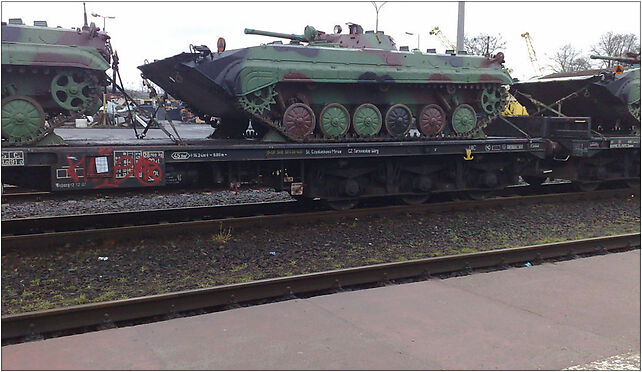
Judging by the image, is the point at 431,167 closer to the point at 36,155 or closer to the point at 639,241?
the point at 639,241

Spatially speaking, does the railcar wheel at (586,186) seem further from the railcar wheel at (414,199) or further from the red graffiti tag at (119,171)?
the red graffiti tag at (119,171)

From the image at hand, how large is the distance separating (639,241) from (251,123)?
269 inches

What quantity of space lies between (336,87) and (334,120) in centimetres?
60

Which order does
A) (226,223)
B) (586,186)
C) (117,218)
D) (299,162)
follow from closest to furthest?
(226,223), (117,218), (299,162), (586,186)

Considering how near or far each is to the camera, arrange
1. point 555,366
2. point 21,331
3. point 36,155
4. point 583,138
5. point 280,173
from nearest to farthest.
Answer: point 555,366
point 21,331
point 36,155
point 280,173
point 583,138

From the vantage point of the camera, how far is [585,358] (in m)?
4.91

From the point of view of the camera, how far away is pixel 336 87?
10.8m

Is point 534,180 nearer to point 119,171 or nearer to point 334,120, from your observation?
point 334,120

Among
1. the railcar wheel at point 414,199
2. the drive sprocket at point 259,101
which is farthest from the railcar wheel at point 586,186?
the drive sprocket at point 259,101

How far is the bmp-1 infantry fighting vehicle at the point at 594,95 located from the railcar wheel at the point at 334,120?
626 cm

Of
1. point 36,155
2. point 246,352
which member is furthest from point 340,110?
point 246,352

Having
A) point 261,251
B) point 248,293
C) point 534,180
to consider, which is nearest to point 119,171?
point 261,251

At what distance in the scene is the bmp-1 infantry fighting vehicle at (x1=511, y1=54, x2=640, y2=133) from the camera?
1432 centimetres

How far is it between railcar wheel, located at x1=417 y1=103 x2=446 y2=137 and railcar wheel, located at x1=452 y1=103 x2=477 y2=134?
314 millimetres
